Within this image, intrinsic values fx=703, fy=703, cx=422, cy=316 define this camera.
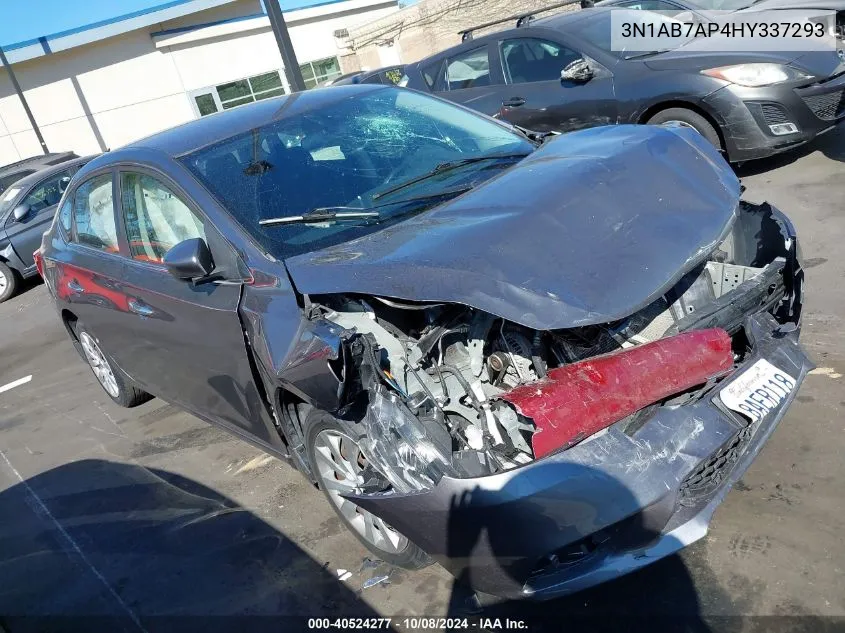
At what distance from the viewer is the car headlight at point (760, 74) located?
5711 mm

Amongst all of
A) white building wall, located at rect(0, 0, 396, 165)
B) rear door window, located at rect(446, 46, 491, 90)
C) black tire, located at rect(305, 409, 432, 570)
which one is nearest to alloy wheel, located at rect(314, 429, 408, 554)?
black tire, located at rect(305, 409, 432, 570)

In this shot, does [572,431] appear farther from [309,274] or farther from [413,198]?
[413,198]

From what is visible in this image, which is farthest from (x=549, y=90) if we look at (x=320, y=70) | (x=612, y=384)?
(x=320, y=70)

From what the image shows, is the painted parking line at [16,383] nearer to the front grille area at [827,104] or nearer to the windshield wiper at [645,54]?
the windshield wiper at [645,54]

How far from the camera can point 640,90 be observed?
6297 millimetres

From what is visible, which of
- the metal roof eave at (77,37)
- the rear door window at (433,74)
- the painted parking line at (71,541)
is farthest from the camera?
the metal roof eave at (77,37)

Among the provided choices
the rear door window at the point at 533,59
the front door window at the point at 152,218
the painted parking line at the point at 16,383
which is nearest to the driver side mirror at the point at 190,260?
the front door window at the point at 152,218

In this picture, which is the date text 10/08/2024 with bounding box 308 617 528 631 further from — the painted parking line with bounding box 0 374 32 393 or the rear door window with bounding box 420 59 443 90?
the rear door window with bounding box 420 59 443 90

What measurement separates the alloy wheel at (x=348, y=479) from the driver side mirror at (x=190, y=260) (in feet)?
2.73

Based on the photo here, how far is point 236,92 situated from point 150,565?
81.1 ft

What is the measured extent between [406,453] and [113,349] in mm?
2720

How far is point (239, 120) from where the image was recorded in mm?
3691

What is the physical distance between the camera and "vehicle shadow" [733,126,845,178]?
6551 millimetres

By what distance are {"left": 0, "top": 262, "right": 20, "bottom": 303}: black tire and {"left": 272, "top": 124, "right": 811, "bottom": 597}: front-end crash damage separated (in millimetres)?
9080
